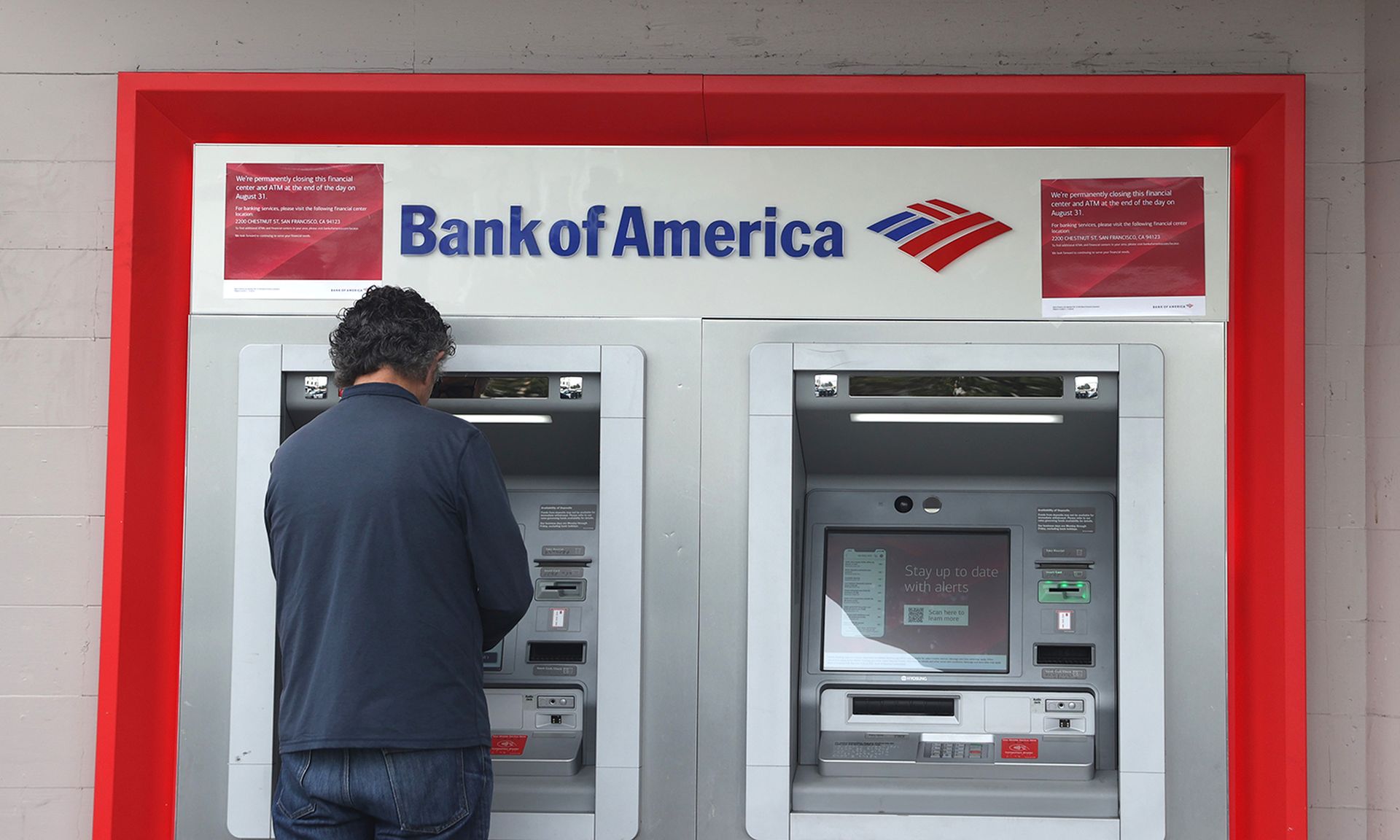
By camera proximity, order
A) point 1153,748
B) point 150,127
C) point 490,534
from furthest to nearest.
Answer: point 150,127
point 1153,748
point 490,534

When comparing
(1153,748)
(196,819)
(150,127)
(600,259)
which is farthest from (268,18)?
(1153,748)

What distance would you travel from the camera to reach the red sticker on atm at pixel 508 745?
2.89m

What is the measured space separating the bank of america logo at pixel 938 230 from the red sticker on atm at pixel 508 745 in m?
1.58

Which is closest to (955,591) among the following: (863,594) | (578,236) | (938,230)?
(863,594)

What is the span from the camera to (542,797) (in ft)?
9.30

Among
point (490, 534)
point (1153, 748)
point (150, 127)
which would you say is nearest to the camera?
point (490, 534)

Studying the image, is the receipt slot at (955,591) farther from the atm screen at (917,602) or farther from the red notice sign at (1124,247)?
the red notice sign at (1124,247)

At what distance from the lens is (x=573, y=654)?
2961 millimetres

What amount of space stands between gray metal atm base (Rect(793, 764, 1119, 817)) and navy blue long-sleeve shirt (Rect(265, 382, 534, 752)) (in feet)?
3.10

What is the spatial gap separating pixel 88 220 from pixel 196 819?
1.55 meters

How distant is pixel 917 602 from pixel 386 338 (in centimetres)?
150

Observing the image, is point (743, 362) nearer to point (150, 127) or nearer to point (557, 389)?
Result: point (557, 389)

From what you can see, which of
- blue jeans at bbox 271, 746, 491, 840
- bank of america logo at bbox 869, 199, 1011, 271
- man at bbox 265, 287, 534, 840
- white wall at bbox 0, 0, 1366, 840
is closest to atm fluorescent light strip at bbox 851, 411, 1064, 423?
bank of america logo at bbox 869, 199, 1011, 271

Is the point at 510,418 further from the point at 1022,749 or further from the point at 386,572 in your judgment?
the point at 1022,749
